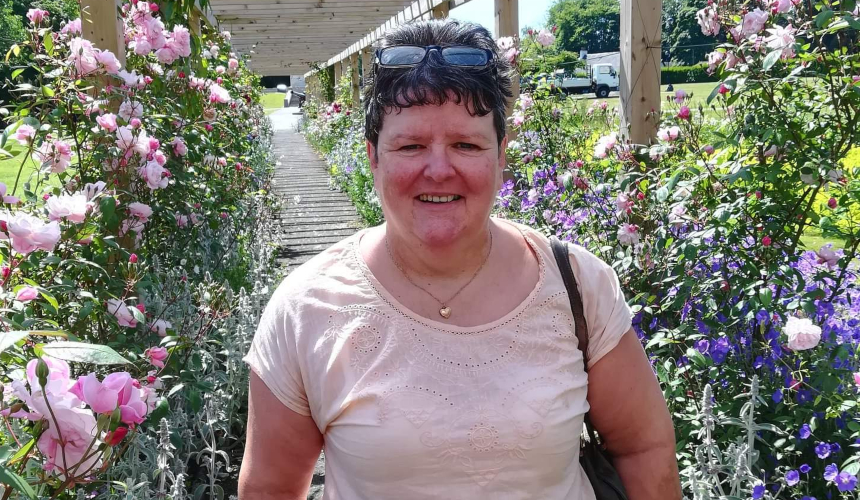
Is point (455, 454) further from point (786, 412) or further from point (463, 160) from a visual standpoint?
point (786, 412)

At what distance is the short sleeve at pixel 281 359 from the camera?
1.41 meters

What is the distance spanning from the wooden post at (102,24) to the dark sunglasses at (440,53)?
2235 mm

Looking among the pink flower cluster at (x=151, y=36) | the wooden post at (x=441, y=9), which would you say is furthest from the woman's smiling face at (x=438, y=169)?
the wooden post at (x=441, y=9)

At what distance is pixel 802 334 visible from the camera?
6.54ft

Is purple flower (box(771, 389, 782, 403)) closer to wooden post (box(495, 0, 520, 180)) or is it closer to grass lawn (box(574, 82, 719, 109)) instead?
grass lawn (box(574, 82, 719, 109))

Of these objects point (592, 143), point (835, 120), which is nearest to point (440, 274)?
point (835, 120)

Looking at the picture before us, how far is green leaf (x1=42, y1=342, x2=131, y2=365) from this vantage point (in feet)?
2.71

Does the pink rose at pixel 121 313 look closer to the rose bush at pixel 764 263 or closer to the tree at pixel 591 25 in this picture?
the rose bush at pixel 764 263

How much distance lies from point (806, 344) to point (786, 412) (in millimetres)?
378

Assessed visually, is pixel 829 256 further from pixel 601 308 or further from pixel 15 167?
pixel 15 167

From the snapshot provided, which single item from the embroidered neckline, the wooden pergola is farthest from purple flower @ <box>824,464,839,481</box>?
the wooden pergola

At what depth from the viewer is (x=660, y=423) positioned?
147 centimetres

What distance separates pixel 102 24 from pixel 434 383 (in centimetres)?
256

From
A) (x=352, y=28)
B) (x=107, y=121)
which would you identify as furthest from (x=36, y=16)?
(x=352, y=28)
